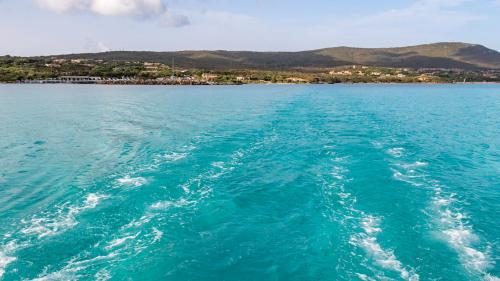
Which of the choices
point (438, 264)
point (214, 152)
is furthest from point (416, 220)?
point (214, 152)

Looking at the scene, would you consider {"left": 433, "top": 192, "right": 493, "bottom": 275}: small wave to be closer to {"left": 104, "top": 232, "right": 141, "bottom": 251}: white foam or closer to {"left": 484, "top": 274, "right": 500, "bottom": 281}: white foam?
{"left": 484, "top": 274, "right": 500, "bottom": 281}: white foam

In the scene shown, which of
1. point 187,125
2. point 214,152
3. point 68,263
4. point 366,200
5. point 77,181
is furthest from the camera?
point 187,125

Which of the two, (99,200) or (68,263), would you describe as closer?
(68,263)

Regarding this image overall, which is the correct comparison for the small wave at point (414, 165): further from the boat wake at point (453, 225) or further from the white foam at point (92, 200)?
the white foam at point (92, 200)

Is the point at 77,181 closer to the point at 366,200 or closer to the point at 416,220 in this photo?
the point at 366,200

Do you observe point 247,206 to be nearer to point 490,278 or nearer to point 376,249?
point 376,249

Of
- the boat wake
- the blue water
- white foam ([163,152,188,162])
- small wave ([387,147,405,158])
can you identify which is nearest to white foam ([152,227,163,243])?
the blue water

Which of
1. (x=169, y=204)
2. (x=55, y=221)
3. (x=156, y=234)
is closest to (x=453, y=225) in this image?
(x=156, y=234)
